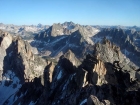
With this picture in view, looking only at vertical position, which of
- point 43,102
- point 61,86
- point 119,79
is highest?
point 119,79

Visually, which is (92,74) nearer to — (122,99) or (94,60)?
(94,60)

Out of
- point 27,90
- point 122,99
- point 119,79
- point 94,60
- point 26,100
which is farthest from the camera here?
point 27,90

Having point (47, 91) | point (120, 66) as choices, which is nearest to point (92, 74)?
point (120, 66)

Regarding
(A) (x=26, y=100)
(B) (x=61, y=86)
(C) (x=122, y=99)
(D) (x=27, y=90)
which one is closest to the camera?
(C) (x=122, y=99)

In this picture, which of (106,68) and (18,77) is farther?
(18,77)

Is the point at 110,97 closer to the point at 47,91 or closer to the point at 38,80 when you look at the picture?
the point at 47,91

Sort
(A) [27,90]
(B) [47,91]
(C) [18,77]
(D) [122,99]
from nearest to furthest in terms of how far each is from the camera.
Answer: (D) [122,99]
(B) [47,91]
(A) [27,90]
(C) [18,77]

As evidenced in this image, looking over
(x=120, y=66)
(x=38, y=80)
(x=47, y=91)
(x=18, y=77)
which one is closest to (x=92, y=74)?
(x=120, y=66)

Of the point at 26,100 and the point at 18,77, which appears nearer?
the point at 26,100

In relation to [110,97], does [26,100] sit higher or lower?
lower
